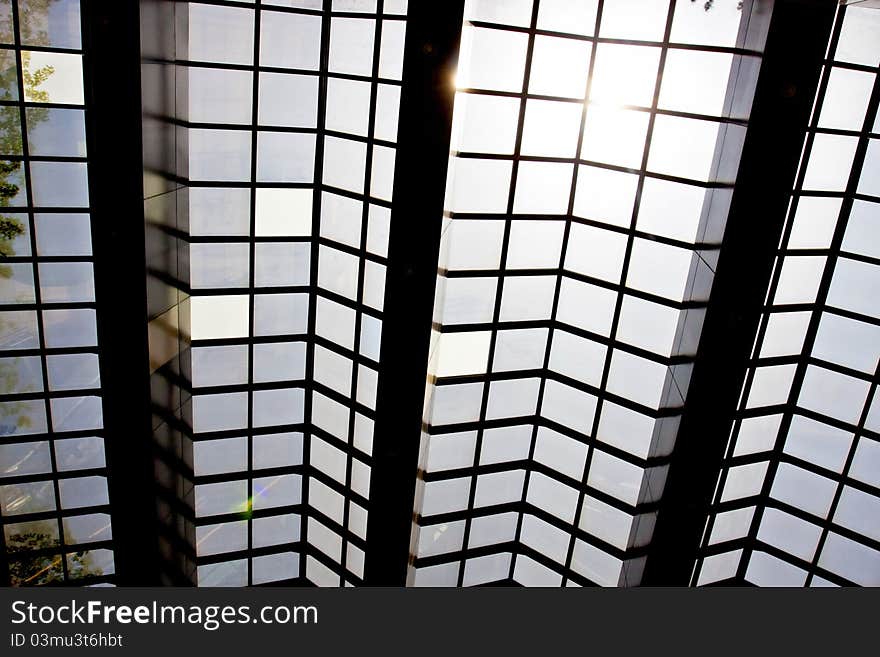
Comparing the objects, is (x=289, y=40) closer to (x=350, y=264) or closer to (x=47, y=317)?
(x=350, y=264)

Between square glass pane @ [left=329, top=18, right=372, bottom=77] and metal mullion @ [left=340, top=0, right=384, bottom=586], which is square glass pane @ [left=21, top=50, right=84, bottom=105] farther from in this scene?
metal mullion @ [left=340, top=0, right=384, bottom=586]

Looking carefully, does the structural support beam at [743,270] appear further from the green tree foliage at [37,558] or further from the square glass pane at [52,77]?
the green tree foliage at [37,558]

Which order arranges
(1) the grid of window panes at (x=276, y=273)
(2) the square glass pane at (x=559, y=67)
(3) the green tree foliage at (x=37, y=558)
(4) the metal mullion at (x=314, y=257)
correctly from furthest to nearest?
(3) the green tree foliage at (x=37, y=558) < (4) the metal mullion at (x=314, y=257) < (1) the grid of window panes at (x=276, y=273) < (2) the square glass pane at (x=559, y=67)

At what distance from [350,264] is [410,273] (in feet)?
7.90

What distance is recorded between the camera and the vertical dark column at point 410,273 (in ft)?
41.8

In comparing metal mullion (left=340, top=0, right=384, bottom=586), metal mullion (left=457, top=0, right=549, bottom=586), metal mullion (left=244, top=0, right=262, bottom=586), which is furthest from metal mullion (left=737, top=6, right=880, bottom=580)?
metal mullion (left=244, top=0, right=262, bottom=586)

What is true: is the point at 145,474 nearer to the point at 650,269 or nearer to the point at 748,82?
the point at 650,269

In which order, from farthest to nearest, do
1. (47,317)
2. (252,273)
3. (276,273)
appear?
(276,273) < (252,273) < (47,317)

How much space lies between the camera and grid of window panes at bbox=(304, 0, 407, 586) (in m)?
14.8

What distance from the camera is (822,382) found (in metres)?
15.0

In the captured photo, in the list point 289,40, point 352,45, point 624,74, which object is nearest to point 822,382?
point 624,74

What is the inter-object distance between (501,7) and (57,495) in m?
15.5

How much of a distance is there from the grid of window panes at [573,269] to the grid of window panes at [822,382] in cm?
185

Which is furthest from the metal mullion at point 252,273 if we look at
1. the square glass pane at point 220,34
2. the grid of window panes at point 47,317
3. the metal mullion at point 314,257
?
the grid of window panes at point 47,317
